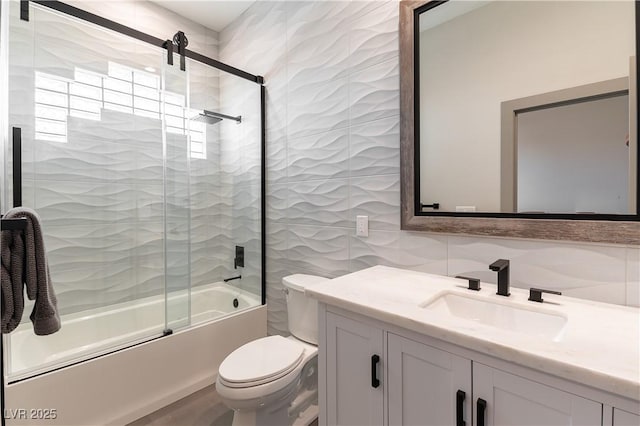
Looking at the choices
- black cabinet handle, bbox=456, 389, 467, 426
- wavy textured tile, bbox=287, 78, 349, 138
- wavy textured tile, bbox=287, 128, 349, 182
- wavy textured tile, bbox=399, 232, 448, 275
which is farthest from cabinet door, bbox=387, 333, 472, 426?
wavy textured tile, bbox=287, 78, 349, 138

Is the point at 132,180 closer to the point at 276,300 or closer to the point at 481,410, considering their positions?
the point at 276,300

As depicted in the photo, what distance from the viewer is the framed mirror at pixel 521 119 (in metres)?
0.98

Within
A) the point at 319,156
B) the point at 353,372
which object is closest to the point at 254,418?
the point at 353,372

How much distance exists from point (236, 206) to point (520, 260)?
74.1 inches

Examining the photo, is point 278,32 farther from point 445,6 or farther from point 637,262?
Result: point 637,262

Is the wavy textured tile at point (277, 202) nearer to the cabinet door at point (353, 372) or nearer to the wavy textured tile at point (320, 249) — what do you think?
the wavy textured tile at point (320, 249)

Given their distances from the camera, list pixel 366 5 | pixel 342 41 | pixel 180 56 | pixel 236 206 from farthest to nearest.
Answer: pixel 236 206
pixel 180 56
pixel 342 41
pixel 366 5

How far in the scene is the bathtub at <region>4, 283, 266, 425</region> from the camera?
1433 mm

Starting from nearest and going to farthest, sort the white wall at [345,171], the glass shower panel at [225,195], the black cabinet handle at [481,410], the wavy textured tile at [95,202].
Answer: the black cabinet handle at [481,410] → the white wall at [345,171] → the wavy textured tile at [95,202] → the glass shower panel at [225,195]

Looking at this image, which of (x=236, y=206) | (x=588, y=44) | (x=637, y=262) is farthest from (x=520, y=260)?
(x=236, y=206)

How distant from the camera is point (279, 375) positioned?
1.33 meters

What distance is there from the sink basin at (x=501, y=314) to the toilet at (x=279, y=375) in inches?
29.0

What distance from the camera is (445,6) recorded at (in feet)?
4.36

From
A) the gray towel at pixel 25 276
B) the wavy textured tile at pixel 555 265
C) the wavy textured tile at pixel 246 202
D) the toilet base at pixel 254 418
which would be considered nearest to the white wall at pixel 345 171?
the wavy textured tile at pixel 555 265
